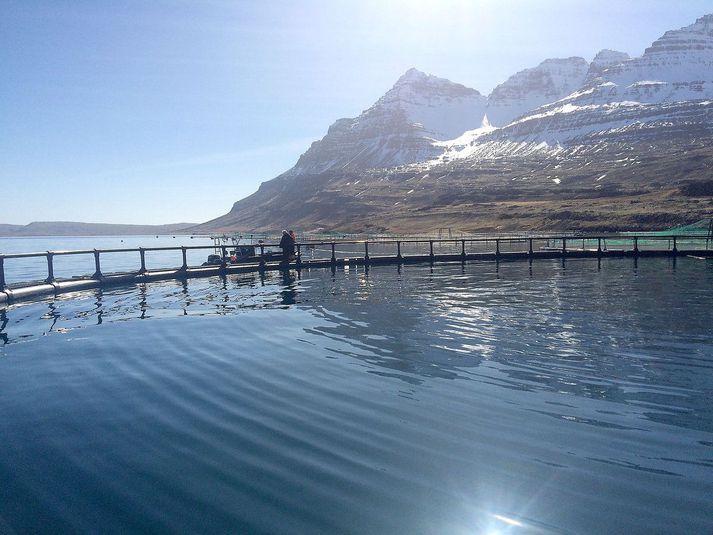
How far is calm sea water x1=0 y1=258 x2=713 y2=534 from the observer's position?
17.6ft

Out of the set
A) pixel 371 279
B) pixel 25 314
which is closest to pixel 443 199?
pixel 371 279

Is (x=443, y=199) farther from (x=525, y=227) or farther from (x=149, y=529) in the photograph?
(x=149, y=529)

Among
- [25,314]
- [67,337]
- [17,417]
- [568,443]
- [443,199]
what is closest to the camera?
[568,443]

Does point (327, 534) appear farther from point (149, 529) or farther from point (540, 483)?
point (540, 483)

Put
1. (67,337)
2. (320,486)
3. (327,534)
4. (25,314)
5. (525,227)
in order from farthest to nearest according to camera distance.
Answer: (525,227), (25,314), (67,337), (320,486), (327,534)

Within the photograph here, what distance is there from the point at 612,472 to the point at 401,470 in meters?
2.37

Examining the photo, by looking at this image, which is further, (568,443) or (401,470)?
(568,443)

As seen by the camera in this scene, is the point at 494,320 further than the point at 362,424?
Yes

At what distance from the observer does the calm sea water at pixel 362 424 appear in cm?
537

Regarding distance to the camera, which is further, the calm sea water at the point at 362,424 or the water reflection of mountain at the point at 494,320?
the water reflection of mountain at the point at 494,320

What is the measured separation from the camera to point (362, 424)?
24.7 feet

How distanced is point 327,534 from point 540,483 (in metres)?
2.42

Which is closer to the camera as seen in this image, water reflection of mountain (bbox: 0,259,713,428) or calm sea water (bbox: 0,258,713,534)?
calm sea water (bbox: 0,258,713,534)

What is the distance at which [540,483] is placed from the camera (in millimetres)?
5828
